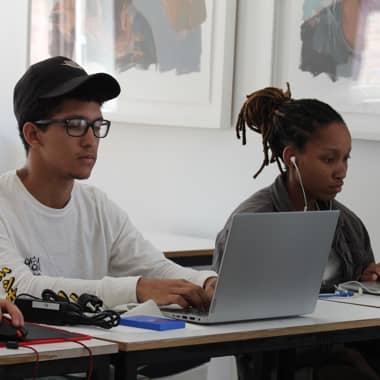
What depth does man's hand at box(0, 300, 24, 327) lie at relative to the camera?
5.96ft

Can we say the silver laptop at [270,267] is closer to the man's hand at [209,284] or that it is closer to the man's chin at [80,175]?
the man's hand at [209,284]

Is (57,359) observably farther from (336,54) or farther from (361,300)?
(336,54)

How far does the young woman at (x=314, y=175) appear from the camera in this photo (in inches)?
114

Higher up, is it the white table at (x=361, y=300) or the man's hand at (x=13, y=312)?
the man's hand at (x=13, y=312)

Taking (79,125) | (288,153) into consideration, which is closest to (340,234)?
(288,153)

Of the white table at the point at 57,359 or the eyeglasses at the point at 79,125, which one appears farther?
the eyeglasses at the point at 79,125

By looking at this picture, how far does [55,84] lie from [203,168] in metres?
1.67

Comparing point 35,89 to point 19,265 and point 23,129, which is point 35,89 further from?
point 19,265

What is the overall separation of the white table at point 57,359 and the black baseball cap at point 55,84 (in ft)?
2.46

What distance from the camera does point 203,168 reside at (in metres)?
4.07

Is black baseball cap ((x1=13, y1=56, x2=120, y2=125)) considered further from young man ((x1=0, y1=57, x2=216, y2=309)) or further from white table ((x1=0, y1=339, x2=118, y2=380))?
white table ((x1=0, y1=339, x2=118, y2=380))

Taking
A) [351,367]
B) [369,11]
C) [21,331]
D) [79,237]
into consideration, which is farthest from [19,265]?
[369,11]

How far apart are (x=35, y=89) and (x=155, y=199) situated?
189 centimetres

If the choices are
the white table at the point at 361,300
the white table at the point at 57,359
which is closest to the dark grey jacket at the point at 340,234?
the white table at the point at 361,300
